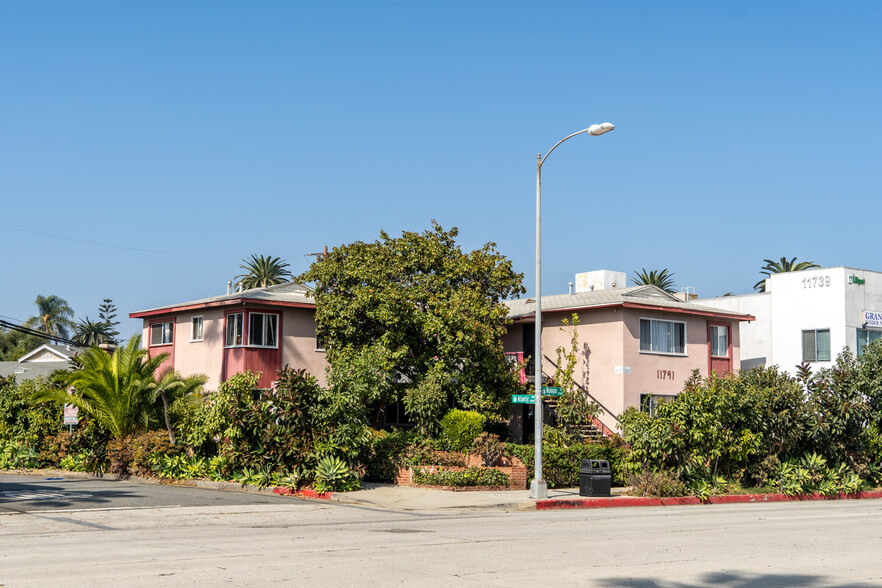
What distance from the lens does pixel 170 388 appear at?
94.6 feet

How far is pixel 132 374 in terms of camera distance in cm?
2919

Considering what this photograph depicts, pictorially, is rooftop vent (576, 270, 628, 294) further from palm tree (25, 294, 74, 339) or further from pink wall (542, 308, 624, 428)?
palm tree (25, 294, 74, 339)

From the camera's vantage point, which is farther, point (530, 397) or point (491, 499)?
point (530, 397)

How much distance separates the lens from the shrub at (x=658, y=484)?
24.8m

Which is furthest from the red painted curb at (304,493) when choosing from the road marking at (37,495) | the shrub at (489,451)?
the shrub at (489,451)

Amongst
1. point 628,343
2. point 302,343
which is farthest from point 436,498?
point 628,343

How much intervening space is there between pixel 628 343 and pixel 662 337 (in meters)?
2.19

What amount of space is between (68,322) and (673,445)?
3566 inches

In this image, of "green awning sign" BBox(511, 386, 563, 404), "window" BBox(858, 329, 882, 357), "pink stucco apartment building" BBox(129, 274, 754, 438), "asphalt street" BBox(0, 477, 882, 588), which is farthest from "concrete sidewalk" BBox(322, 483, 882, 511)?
"window" BBox(858, 329, 882, 357)

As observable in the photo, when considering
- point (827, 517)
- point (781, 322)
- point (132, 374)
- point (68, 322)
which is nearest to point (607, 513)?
point (827, 517)

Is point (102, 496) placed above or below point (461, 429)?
below

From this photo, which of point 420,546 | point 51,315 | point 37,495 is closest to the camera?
point 420,546

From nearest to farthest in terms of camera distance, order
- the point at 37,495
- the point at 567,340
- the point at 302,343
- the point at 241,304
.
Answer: the point at 37,495 → the point at 241,304 → the point at 302,343 → the point at 567,340

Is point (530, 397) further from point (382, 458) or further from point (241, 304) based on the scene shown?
point (241, 304)
